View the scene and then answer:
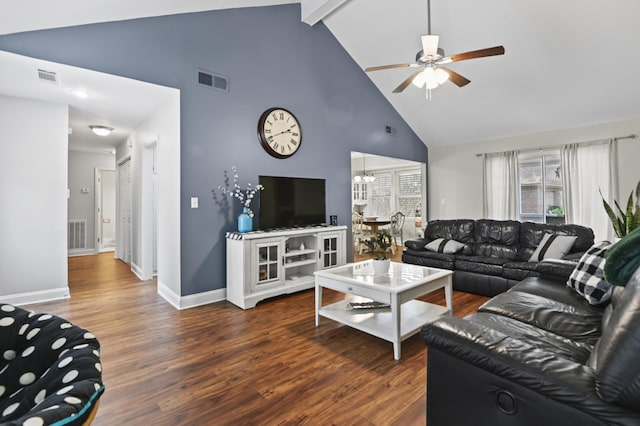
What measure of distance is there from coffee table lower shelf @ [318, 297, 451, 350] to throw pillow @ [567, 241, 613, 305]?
3.28ft

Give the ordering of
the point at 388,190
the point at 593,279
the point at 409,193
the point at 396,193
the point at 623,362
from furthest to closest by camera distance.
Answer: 1. the point at 388,190
2. the point at 396,193
3. the point at 409,193
4. the point at 593,279
5. the point at 623,362

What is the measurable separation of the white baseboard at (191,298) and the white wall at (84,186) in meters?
4.85

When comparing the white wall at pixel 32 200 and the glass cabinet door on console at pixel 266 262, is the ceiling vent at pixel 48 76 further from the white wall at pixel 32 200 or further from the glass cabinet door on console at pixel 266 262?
the glass cabinet door on console at pixel 266 262

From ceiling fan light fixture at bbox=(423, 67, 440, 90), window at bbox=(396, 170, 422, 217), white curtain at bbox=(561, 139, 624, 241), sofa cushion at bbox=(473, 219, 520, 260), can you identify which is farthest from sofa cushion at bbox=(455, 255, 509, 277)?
window at bbox=(396, 170, 422, 217)

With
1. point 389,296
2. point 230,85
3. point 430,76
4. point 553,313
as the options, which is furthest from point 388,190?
point 553,313

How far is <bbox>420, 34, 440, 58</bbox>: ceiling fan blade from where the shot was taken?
3.15 m

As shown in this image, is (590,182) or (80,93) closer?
(80,93)

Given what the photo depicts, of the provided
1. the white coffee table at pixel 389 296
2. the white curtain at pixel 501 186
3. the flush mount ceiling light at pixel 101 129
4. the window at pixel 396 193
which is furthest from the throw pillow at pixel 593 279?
the flush mount ceiling light at pixel 101 129

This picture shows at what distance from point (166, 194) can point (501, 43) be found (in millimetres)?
4897

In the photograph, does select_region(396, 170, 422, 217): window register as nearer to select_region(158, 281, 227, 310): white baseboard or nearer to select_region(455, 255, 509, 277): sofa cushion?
select_region(455, 255, 509, 277): sofa cushion

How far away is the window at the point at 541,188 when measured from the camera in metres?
5.65

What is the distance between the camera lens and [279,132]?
14.4ft

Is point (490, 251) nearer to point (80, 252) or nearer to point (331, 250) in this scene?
point (331, 250)

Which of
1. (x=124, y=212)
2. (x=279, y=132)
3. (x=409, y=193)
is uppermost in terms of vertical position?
(x=279, y=132)
